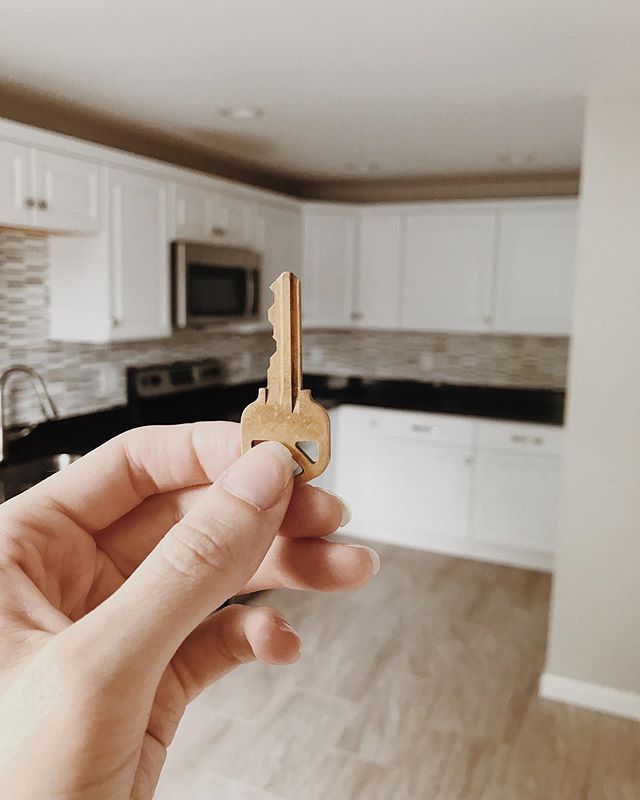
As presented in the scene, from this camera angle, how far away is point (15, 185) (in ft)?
8.41

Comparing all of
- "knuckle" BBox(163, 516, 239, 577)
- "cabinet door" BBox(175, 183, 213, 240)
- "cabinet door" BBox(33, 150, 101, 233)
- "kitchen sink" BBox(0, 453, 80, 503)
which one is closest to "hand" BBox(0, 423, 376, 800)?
"knuckle" BBox(163, 516, 239, 577)

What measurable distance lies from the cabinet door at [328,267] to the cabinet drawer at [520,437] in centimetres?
128

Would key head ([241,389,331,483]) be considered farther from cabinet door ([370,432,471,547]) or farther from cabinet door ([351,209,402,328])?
cabinet door ([351,209,402,328])

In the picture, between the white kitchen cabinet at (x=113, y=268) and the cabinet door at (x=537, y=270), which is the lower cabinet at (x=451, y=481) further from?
the white kitchen cabinet at (x=113, y=268)

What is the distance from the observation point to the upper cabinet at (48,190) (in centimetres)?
254

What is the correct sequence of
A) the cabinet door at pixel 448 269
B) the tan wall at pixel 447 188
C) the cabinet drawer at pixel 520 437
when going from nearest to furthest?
the cabinet drawer at pixel 520 437 < the cabinet door at pixel 448 269 < the tan wall at pixel 447 188

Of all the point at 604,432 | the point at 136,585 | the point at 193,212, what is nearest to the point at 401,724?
the point at 604,432

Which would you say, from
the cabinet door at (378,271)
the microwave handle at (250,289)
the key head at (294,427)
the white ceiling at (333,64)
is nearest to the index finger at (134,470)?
the key head at (294,427)

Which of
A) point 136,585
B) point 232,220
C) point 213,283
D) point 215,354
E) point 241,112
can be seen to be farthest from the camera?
point 215,354

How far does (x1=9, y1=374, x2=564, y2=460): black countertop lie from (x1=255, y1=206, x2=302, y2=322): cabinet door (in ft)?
2.17

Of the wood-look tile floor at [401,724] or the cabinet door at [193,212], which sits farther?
the cabinet door at [193,212]

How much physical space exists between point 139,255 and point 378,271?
1.87 metres

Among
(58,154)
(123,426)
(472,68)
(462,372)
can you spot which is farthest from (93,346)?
(462,372)

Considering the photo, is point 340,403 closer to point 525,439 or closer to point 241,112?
point 525,439
